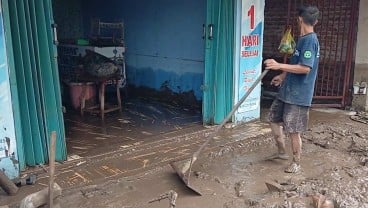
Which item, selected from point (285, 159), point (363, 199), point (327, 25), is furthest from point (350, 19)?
point (363, 199)

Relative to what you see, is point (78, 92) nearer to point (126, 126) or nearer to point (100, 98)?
point (100, 98)

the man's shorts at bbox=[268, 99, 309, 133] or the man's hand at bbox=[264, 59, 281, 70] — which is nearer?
the man's hand at bbox=[264, 59, 281, 70]

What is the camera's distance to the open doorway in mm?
5547

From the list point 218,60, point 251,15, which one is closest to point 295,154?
point 218,60

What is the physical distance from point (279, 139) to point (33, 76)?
2.74m

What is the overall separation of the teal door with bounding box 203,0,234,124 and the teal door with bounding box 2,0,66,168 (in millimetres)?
2204

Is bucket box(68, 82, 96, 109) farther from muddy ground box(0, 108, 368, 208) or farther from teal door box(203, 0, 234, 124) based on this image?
muddy ground box(0, 108, 368, 208)

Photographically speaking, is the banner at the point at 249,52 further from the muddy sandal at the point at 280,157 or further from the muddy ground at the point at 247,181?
the muddy sandal at the point at 280,157

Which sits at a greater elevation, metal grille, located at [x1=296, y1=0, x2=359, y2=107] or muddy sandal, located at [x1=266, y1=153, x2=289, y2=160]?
metal grille, located at [x1=296, y1=0, x2=359, y2=107]

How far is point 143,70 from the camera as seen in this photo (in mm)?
7531

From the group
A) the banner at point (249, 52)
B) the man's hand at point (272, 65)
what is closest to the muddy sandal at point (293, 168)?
the man's hand at point (272, 65)

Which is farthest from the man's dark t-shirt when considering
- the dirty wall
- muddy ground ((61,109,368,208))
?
the dirty wall

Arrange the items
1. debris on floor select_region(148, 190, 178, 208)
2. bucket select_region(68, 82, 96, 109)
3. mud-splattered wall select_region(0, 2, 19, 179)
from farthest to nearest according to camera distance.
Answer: bucket select_region(68, 82, 96, 109)
mud-splattered wall select_region(0, 2, 19, 179)
debris on floor select_region(148, 190, 178, 208)

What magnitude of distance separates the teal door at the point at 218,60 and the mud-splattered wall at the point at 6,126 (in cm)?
268
